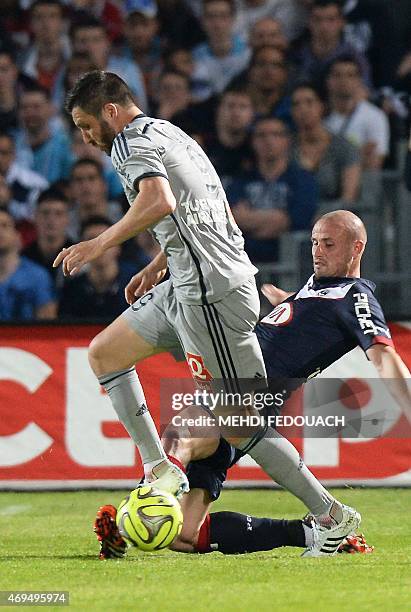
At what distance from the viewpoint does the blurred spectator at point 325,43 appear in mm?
11383

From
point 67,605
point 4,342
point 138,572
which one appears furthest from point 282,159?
point 67,605

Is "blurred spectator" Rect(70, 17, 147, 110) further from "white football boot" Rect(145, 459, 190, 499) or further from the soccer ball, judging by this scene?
the soccer ball

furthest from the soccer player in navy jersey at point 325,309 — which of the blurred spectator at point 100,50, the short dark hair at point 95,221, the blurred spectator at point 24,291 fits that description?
the blurred spectator at point 100,50

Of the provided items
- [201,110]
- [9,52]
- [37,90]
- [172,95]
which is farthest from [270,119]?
[9,52]

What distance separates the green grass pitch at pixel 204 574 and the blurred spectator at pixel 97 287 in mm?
3288

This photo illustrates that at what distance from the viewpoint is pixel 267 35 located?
11617 mm

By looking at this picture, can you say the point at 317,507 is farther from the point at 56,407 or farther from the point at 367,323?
the point at 56,407

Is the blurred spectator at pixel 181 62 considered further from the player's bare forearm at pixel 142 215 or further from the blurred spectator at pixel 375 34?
the player's bare forearm at pixel 142 215

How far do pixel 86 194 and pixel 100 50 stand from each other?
165 cm

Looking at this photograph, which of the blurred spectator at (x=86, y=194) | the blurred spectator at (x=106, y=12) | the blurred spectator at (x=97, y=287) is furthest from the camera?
the blurred spectator at (x=106, y=12)

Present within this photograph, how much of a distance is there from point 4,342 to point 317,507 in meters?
3.74

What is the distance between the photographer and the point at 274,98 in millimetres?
11406

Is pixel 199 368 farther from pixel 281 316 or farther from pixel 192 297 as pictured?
pixel 281 316

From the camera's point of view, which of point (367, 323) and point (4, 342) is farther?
point (4, 342)
